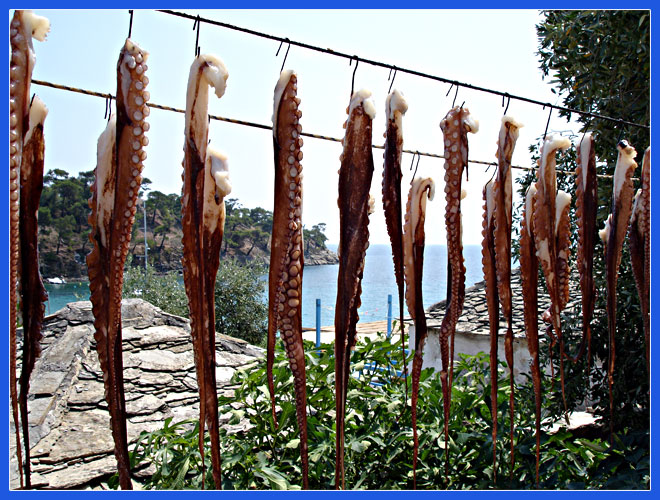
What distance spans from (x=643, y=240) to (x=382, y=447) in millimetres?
1846

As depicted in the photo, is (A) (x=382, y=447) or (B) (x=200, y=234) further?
(A) (x=382, y=447)

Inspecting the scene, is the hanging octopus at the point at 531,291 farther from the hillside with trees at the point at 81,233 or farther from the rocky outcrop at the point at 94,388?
the hillside with trees at the point at 81,233

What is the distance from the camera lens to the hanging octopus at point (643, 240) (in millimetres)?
2918

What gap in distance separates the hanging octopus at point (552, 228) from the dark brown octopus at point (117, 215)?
175 cm

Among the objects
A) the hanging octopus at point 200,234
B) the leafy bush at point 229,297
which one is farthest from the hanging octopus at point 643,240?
the leafy bush at point 229,297

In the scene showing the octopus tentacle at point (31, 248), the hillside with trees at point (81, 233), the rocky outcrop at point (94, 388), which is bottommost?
the rocky outcrop at point (94, 388)

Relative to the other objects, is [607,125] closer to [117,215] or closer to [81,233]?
[117,215]

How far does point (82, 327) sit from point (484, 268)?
234 inches

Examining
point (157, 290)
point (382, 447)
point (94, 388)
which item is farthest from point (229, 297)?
point (382, 447)

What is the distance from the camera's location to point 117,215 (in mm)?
1707

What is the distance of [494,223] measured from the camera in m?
2.52

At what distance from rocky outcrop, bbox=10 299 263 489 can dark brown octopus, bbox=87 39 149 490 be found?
85.5 inches

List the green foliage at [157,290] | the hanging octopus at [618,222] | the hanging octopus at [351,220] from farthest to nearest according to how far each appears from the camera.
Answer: the green foliage at [157,290] → the hanging octopus at [618,222] → the hanging octopus at [351,220]

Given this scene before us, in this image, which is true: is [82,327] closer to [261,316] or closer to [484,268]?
[484,268]
